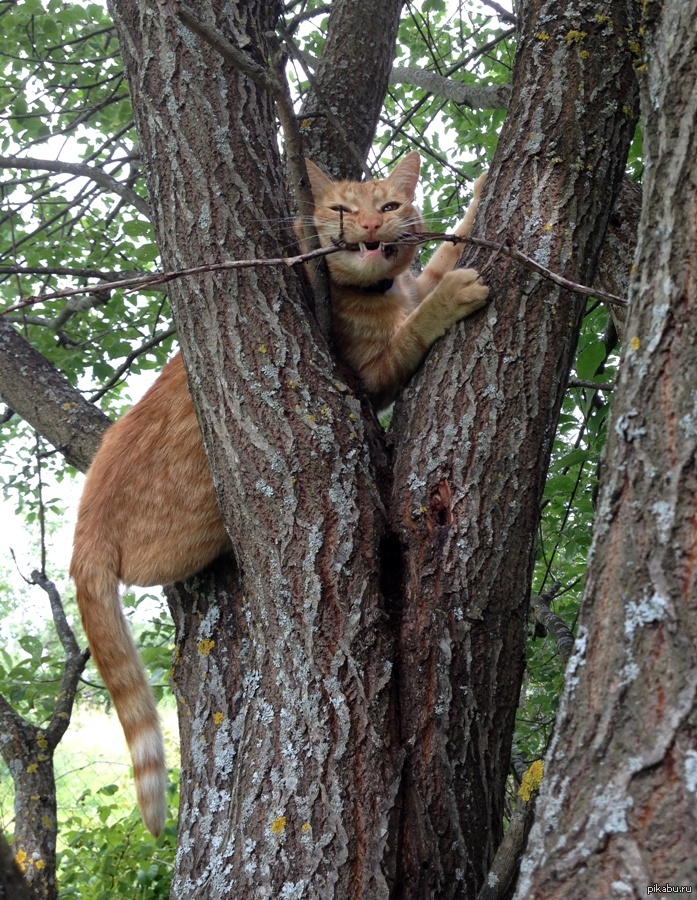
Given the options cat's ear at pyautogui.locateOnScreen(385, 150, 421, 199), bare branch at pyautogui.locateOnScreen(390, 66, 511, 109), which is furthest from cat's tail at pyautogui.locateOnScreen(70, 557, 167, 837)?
bare branch at pyautogui.locateOnScreen(390, 66, 511, 109)

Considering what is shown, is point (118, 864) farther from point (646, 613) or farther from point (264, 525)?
point (646, 613)

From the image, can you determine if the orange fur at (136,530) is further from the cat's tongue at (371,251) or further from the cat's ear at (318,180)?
the cat's ear at (318,180)

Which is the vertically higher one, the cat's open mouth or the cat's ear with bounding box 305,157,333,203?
the cat's ear with bounding box 305,157,333,203

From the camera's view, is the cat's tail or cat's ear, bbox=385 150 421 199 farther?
cat's ear, bbox=385 150 421 199

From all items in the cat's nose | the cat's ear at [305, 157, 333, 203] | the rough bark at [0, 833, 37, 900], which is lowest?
the rough bark at [0, 833, 37, 900]

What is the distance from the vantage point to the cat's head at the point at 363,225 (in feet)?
10.3

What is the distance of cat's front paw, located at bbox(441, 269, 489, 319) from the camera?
202cm

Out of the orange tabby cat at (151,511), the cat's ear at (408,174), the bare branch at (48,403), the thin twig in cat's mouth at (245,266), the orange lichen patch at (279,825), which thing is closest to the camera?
the thin twig in cat's mouth at (245,266)

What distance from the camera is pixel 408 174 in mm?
3592

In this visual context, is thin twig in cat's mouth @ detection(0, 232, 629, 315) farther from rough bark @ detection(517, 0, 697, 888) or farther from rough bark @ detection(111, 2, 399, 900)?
rough bark @ detection(111, 2, 399, 900)

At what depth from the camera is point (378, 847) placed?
1.58 m

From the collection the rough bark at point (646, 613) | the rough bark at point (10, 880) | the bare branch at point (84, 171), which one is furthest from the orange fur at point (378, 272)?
the rough bark at point (10, 880)

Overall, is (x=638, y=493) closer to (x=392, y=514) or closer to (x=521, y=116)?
(x=392, y=514)

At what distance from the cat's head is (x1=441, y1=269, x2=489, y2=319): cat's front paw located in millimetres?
981
